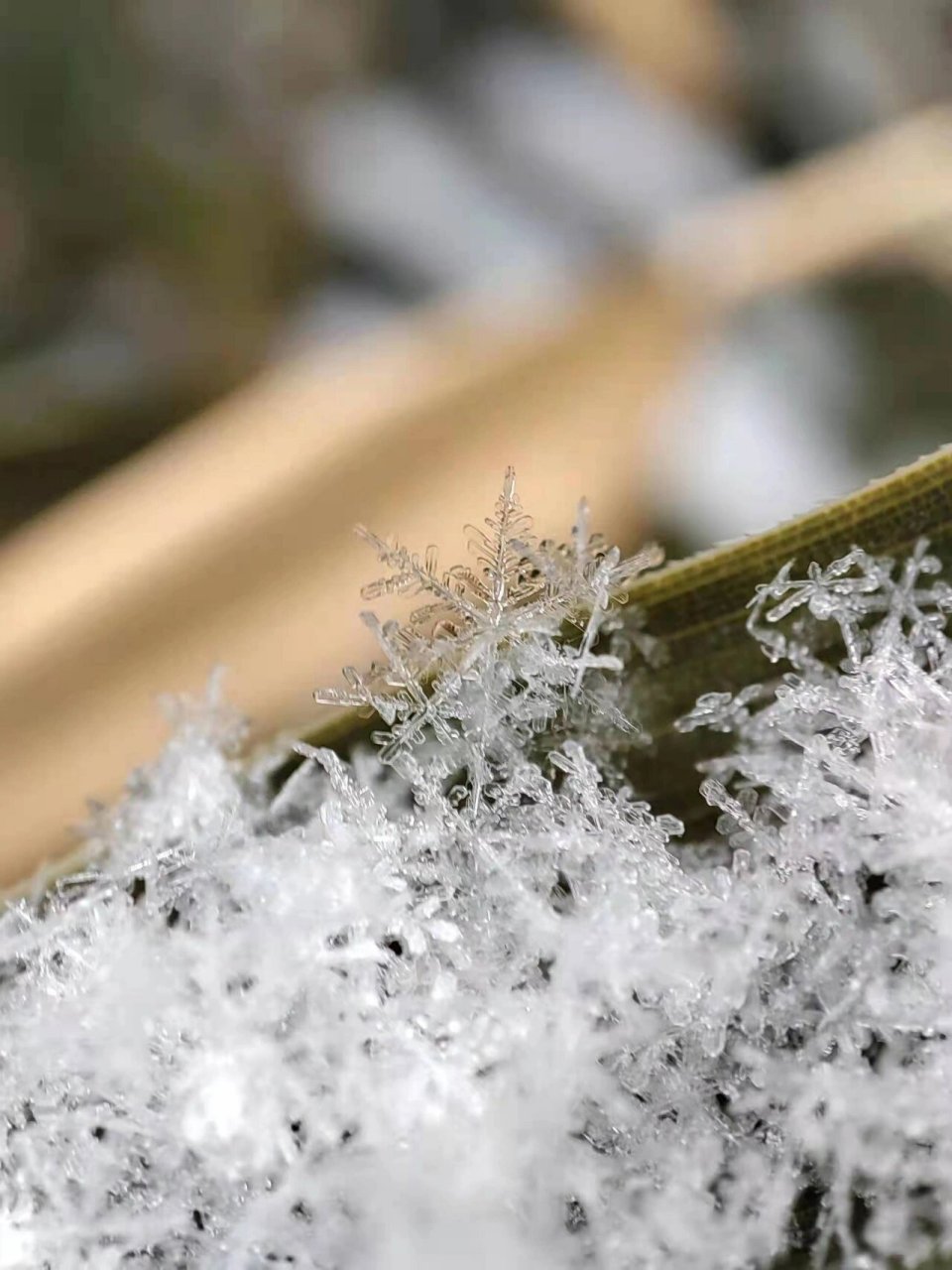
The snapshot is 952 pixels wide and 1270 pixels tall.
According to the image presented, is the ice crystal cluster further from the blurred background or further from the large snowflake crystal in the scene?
the blurred background

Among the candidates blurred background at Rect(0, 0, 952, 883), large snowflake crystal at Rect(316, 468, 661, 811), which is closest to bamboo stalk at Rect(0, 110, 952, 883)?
blurred background at Rect(0, 0, 952, 883)

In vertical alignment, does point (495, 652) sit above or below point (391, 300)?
below

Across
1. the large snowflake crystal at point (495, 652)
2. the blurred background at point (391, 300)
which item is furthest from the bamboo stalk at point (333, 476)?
the large snowflake crystal at point (495, 652)

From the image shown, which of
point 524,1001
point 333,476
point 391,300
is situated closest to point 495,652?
point 524,1001

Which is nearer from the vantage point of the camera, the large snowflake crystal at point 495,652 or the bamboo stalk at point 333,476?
the large snowflake crystal at point 495,652

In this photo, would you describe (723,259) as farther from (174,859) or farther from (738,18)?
(174,859)

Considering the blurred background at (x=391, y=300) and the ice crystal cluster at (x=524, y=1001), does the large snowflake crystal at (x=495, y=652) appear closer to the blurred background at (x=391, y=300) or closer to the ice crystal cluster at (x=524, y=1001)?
the ice crystal cluster at (x=524, y=1001)

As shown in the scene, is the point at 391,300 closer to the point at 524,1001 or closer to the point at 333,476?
the point at 333,476
